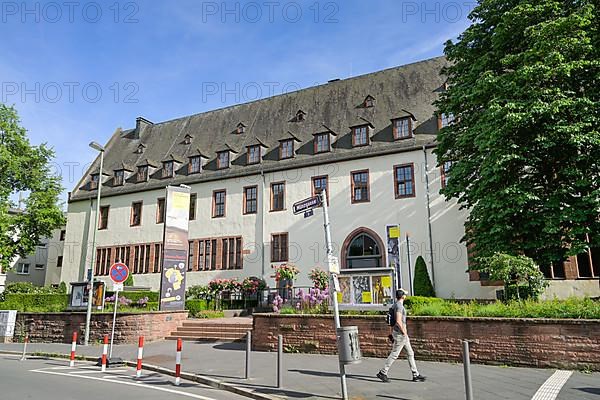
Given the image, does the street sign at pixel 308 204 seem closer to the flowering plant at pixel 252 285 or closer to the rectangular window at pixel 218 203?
the flowering plant at pixel 252 285

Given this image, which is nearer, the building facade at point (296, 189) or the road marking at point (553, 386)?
the road marking at point (553, 386)

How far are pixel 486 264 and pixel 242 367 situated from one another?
831 centimetres

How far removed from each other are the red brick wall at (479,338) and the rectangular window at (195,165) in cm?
2058

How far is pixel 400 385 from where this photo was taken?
29.8 feet

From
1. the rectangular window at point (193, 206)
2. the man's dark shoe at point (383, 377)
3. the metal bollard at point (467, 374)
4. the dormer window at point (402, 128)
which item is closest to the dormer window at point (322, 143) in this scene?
the dormer window at point (402, 128)

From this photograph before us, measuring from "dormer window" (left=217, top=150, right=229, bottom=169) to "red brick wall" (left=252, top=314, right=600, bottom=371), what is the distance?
1917cm

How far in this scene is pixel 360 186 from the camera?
26.8 meters

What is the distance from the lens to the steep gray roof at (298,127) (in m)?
27.5

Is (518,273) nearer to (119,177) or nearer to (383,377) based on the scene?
(383,377)

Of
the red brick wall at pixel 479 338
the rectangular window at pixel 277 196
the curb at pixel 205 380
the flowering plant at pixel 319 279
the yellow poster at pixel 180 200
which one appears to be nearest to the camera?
the curb at pixel 205 380

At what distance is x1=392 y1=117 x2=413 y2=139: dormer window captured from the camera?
85.5 ft

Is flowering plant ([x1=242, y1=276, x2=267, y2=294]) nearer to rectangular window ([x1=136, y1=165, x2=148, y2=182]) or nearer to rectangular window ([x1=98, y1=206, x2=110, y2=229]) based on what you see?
rectangular window ([x1=136, y1=165, x2=148, y2=182])

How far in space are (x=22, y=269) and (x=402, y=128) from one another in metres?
44.4

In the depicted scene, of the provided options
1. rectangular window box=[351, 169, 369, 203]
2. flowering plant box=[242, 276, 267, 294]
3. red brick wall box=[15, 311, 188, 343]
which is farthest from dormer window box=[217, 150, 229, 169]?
red brick wall box=[15, 311, 188, 343]
